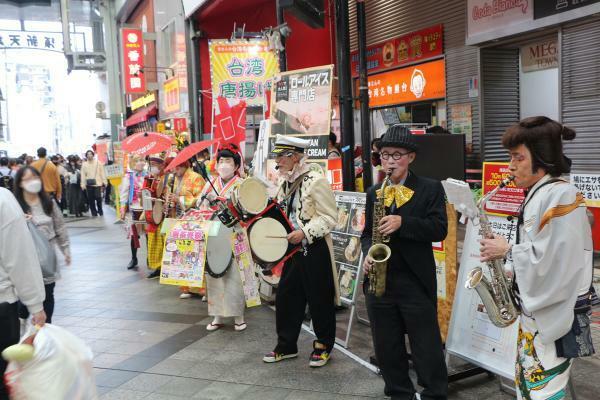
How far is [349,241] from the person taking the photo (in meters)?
5.23

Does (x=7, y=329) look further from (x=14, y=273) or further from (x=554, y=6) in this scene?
(x=554, y=6)

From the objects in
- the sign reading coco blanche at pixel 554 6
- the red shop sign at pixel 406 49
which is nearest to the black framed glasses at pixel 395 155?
the sign reading coco blanche at pixel 554 6

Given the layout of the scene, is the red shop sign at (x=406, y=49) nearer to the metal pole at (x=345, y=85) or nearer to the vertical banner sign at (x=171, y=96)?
the metal pole at (x=345, y=85)

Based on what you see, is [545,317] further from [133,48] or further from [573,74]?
[133,48]

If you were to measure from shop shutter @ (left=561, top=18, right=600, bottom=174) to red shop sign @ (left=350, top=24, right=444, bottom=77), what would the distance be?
276 cm

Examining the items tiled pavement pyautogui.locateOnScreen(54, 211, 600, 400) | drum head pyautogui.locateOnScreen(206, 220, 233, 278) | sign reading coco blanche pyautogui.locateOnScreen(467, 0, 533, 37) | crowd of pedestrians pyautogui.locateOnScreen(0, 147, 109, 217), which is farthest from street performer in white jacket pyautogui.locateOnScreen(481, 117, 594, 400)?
crowd of pedestrians pyautogui.locateOnScreen(0, 147, 109, 217)

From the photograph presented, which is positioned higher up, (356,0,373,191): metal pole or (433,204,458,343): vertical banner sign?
(356,0,373,191): metal pole

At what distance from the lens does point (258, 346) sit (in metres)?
5.23

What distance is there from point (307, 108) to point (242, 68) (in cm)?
530

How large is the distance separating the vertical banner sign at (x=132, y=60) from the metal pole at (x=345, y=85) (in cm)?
1571

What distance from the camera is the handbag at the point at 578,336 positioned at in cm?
246

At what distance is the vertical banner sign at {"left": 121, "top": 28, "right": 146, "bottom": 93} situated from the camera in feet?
65.9

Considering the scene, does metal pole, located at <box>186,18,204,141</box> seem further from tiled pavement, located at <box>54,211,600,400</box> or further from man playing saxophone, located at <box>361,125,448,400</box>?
man playing saxophone, located at <box>361,125,448,400</box>

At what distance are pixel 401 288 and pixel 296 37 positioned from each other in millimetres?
11304
